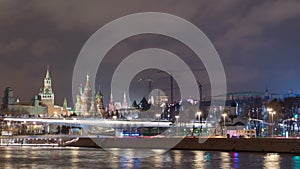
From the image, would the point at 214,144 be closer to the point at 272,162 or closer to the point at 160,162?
the point at 160,162

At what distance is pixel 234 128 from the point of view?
8106 cm

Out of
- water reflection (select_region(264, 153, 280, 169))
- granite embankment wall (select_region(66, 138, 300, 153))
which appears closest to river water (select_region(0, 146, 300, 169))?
water reflection (select_region(264, 153, 280, 169))

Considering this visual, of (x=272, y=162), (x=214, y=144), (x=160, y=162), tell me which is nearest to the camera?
(x=272, y=162)

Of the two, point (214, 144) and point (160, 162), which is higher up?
point (214, 144)

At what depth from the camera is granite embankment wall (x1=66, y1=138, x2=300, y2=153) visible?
52.8m

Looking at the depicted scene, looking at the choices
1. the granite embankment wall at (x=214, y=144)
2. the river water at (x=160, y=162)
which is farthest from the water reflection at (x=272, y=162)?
the granite embankment wall at (x=214, y=144)

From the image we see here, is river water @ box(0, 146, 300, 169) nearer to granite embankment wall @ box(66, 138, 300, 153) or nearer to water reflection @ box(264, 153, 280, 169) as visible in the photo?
water reflection @ box(264, 153, 280, 169)

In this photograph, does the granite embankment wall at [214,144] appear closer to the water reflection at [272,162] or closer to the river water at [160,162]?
the river water at [160,162]

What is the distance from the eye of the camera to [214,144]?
201ft

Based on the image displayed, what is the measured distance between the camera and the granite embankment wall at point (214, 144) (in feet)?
Answer: 173

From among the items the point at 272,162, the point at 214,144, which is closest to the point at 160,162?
the point at 272,162

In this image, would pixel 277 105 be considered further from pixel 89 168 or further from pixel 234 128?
pixel 89 168

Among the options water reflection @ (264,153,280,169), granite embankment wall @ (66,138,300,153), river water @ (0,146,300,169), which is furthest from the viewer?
granite embankment wall @ (66,138,300,153)

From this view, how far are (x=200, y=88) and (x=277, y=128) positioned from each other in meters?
93.3
